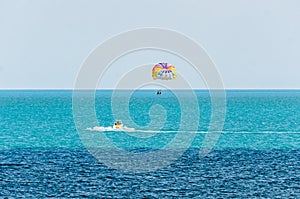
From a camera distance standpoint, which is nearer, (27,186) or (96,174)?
(27,186)

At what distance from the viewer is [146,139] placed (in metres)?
157

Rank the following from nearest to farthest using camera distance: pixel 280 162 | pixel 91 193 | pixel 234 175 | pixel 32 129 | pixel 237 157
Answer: pixel 91 193 < pixel 234 175 < pixel 280 162 < pixel 237 157 < pixel 32 129

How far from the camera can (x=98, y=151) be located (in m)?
128

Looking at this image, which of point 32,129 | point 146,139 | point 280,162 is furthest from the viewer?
Answer: point 32,129

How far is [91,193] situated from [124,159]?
96.4ft

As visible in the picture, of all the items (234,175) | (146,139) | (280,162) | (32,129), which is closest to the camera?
(234,175)

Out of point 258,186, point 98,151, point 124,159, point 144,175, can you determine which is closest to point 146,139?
point 98,151

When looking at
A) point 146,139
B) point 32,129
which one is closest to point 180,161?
point 146,139

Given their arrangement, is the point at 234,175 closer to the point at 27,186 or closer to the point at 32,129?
the point at 27,186

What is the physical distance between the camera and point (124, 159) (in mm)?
116688

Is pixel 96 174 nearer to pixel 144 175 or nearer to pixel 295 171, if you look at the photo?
pixel 144 175

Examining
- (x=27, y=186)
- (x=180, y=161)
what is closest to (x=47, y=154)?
(x=180, y=161)

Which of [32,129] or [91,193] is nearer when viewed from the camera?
[91,193]

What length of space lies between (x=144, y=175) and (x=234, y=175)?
12.8m
